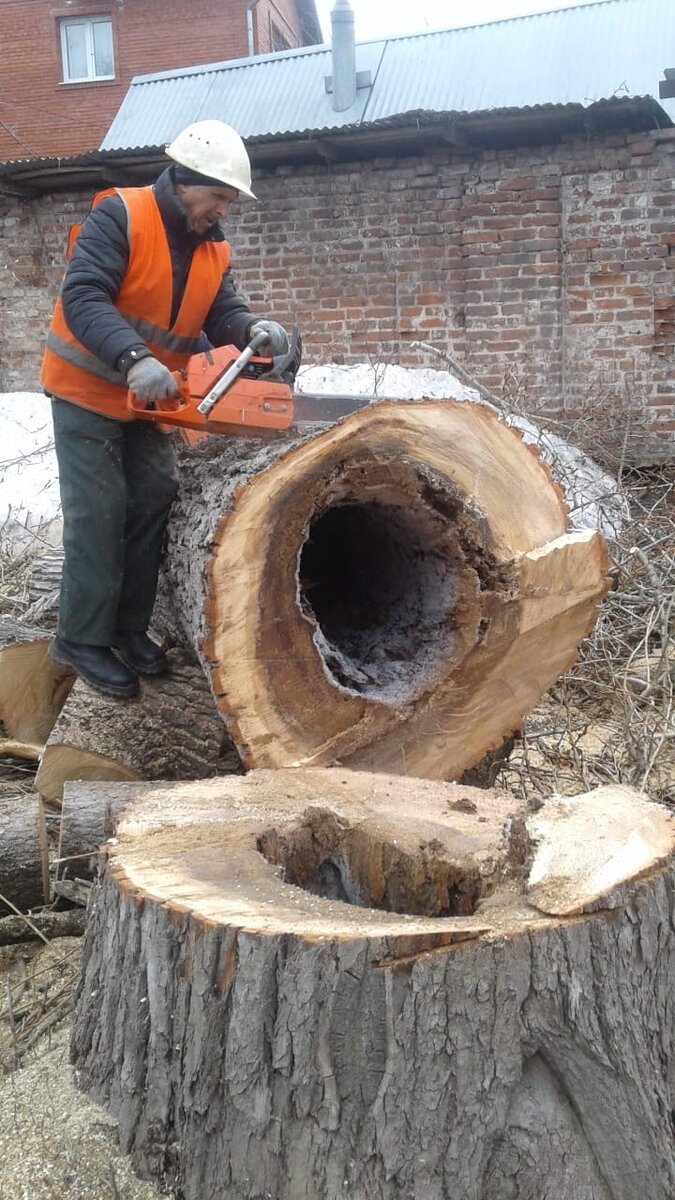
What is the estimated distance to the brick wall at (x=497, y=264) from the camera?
741cm

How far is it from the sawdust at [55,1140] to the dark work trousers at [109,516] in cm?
139

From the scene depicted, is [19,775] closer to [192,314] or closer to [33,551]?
[192,314]

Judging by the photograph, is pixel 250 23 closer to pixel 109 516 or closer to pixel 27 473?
pixel 27 473

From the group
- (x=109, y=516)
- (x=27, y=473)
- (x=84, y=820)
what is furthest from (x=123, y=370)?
(x=27, y=473)

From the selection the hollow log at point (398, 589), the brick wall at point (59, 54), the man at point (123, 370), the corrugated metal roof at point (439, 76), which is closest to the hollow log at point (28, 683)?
the man at point (123, 370)

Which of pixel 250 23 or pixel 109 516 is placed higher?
pixel 250 23

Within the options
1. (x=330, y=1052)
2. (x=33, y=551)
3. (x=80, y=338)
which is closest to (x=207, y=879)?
(x=330, y=1052)

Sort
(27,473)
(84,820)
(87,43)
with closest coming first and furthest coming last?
(84,820) → (27,473) → (87,43)

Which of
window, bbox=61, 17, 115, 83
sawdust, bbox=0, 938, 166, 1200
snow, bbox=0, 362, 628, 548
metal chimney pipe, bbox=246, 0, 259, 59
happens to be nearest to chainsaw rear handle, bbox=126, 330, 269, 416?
sawdust, bbox=0, 938, 166, 1200

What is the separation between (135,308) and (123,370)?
406 mm

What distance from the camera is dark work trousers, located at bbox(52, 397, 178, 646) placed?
3.13 m

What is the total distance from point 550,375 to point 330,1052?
22.6ft

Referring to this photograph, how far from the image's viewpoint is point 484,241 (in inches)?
304

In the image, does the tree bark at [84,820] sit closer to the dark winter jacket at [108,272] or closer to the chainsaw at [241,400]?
the chainsaw at [241,400]
